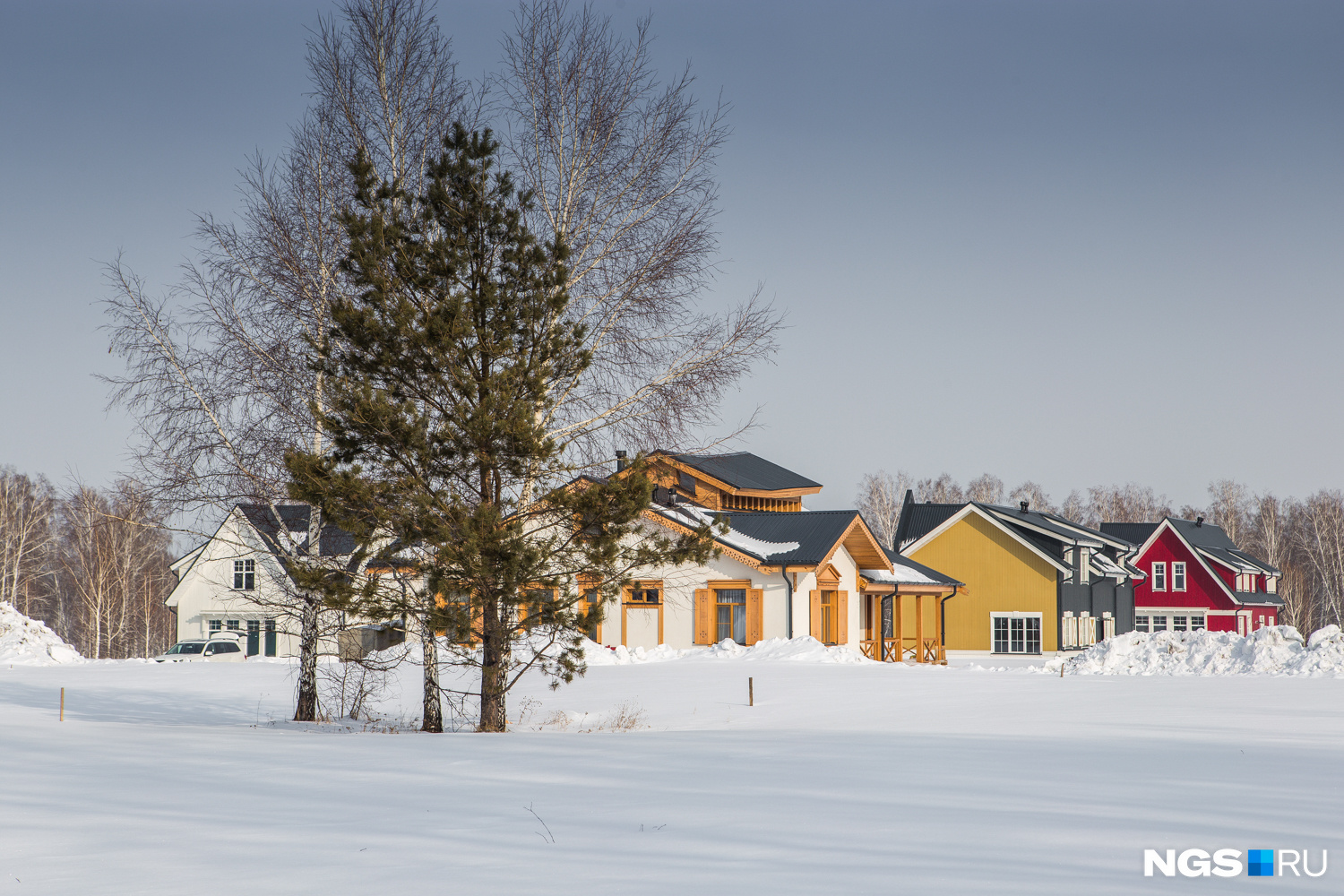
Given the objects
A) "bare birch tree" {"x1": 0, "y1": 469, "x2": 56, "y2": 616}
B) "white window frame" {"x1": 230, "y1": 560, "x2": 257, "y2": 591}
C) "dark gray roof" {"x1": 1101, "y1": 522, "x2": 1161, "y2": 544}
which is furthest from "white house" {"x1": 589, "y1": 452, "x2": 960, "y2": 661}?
"bare birch tree" {"x1": 0, "y1": 469, "x2": 56, "y2": 616}

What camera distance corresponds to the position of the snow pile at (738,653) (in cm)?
2773

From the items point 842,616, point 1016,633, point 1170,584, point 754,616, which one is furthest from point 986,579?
point 754,616

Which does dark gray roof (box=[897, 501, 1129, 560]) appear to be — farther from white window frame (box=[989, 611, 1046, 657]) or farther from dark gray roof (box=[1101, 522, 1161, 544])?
dark gray roof (box=[1101, 522, 1161, 544])

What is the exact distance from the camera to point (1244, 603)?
2179 inches

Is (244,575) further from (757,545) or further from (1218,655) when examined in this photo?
(1218,655)

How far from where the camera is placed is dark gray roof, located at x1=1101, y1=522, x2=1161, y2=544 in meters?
60.1

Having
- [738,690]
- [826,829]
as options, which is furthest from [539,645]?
[826,829]

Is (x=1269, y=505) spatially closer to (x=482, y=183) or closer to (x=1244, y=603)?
(x=1244, y=603)

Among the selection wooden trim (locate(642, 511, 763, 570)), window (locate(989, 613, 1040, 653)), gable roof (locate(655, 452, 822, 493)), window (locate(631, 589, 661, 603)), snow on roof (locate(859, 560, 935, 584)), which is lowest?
window (locate(989, 613, 1040, 653))

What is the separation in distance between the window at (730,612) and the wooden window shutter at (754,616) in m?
0.32

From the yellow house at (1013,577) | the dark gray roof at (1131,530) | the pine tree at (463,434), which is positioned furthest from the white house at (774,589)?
the dark gray roof at (1131,530)

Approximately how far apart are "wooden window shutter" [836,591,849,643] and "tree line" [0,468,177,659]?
79.4ft

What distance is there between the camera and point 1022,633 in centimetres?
4728

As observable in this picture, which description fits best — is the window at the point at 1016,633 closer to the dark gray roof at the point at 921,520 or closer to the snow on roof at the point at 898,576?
the dark gray roof at the point at 921,520
